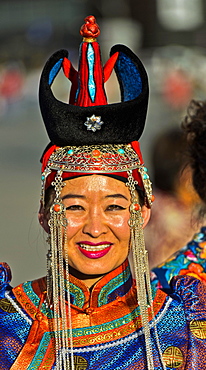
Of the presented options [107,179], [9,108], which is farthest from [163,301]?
[9,108]

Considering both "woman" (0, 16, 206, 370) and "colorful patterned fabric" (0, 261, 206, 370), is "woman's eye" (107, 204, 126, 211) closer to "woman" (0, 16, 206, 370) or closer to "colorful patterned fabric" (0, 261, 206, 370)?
"woman" (0, 16, 206, 370)

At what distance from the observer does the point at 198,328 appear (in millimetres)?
2592

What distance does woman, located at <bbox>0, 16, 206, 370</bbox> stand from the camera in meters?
2.49

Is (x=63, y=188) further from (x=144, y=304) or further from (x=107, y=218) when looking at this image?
(x=144, y=304)

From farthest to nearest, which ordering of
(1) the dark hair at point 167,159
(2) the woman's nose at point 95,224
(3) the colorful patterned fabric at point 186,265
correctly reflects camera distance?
(1) the dark hair at point 167,159
(3) the colorful patterned fabric at point 186,265
(2) the woman's nose at point 95,224

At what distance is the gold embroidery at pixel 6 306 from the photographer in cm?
268

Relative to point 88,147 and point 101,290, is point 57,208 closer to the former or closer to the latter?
point 88,147

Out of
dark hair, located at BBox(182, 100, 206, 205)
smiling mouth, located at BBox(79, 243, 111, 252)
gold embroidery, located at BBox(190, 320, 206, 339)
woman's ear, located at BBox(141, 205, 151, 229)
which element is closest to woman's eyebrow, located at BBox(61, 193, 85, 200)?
smiling mouth, located at BBox(79, 243, 111, 252)

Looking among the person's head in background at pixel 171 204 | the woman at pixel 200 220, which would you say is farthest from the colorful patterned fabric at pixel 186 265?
the person's head in background at pixel 171 204

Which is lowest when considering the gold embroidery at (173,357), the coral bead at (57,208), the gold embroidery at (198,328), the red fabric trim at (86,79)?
the gold embroidery at (173,357)

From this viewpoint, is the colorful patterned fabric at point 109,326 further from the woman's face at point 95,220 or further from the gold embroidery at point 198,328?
the woman's face at point 95,220

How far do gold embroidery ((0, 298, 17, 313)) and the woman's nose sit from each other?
0.43 metres

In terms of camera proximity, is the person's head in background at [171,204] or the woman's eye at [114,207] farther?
the person's head in background at [171,204]

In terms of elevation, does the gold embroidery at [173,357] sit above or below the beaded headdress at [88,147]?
below
